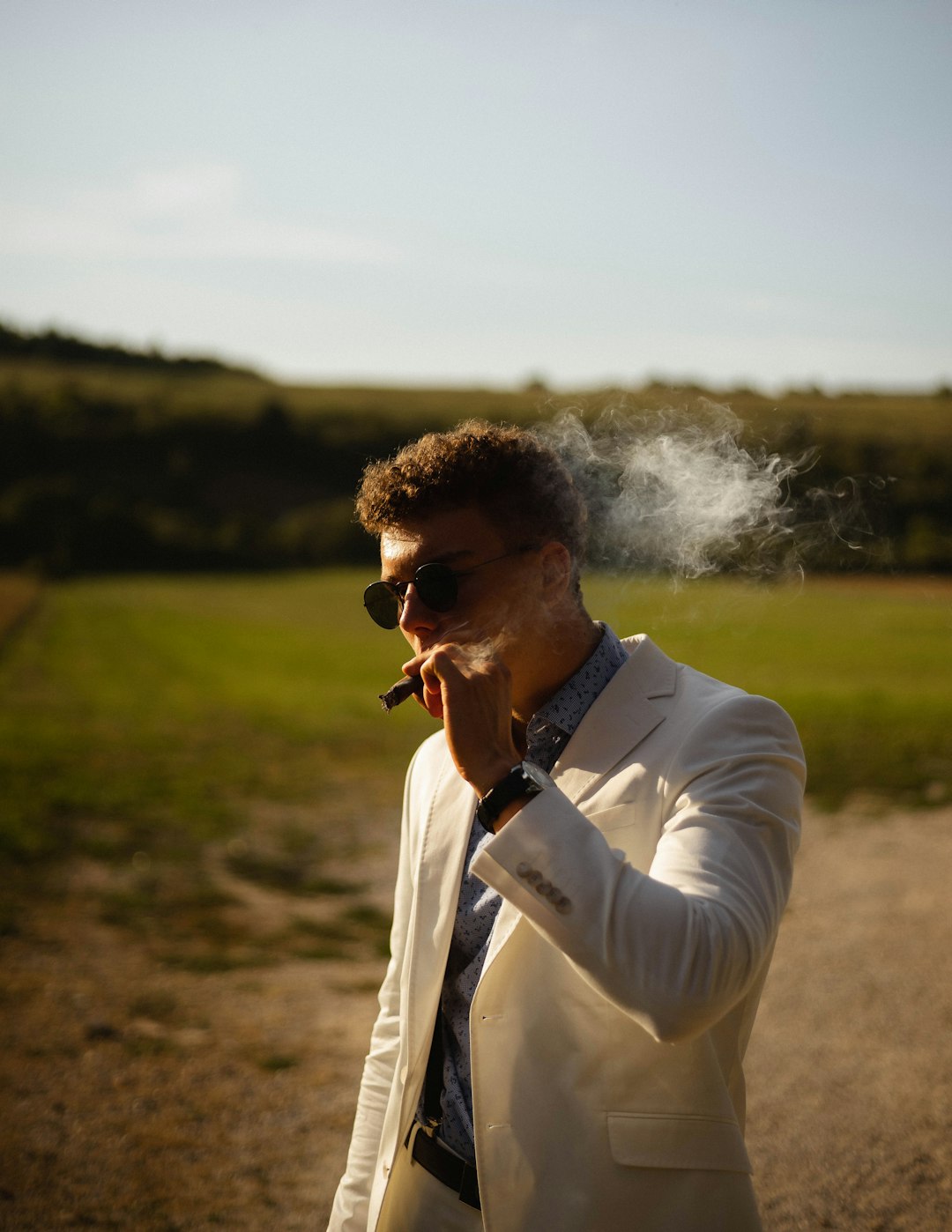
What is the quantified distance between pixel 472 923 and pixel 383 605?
79cm

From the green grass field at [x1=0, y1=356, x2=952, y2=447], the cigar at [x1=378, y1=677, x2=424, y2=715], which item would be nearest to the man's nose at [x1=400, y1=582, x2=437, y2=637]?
the cigar at [x1=378, y1=677, x2=424, y2=715]

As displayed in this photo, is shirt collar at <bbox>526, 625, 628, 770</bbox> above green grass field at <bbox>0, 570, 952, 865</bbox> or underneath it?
above

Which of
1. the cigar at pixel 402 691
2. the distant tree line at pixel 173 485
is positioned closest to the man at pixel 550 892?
the cigar at pixel 402 691

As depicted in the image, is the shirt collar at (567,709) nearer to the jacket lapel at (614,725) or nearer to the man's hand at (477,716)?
the jacket lapel at (614,725)

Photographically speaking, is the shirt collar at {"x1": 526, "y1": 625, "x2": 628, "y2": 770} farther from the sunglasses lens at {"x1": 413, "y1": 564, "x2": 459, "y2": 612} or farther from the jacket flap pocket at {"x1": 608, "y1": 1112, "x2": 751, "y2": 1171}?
the jacket flap pocket at {"x1": 608, "y1": 1112, "x2": 751, "y2": 1171}

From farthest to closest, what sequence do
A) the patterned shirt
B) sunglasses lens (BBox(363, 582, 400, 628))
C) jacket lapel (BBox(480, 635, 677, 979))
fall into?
sunglasses lens (BBox(363, 582, 400, 628)) → the patterned shirt → jacket lapel (BBox(480, 635, 677, 979))

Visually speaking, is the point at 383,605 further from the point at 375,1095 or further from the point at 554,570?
the point at 375,1095

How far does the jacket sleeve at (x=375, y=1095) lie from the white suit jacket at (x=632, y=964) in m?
0.29

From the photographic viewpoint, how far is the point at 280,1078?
5.49m

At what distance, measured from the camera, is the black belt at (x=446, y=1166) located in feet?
7.03

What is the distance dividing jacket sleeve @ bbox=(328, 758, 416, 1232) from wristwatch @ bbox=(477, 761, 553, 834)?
70 centimetres

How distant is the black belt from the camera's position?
2143mm

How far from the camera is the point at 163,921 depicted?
7754 mm

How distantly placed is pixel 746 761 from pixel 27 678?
20661 mm
